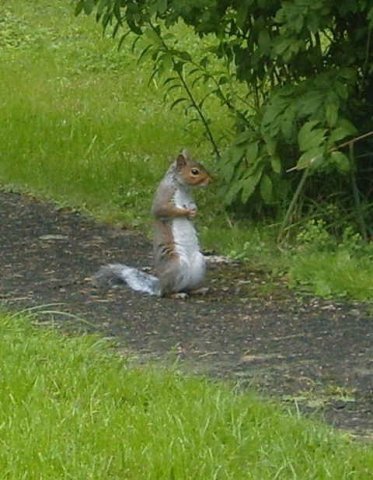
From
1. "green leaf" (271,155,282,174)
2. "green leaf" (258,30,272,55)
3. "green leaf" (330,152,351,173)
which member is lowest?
"green leaf" (271,155,282,174)

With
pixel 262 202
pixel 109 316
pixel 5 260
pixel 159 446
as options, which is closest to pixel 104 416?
pixel 159 446

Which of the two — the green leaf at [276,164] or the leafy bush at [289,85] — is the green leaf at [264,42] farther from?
the green leaf at [276,164]

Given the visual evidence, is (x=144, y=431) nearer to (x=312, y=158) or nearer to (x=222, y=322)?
(x=222, y=322)

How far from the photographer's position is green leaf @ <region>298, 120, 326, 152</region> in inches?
331

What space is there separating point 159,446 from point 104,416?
1.39ft

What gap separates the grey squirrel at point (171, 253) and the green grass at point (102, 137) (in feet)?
2.17

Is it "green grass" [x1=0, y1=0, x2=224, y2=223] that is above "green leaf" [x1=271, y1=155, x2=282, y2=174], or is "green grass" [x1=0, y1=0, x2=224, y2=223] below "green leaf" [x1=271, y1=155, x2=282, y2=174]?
below

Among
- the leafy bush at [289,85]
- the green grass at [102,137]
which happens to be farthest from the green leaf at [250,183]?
the green grass at [102,137]

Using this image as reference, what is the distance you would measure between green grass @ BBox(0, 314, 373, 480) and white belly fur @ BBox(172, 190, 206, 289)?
64.8 inches

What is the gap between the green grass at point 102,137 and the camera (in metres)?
9.00

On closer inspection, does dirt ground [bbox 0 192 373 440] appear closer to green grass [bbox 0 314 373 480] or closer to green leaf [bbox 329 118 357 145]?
green grass [bbox 0 314 373 480]

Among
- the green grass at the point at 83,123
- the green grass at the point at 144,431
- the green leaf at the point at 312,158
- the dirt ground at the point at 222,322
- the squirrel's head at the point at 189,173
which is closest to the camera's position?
the green grass at the point at 144,431

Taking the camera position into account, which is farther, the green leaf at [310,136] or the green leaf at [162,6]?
the green leaf at [162,6]

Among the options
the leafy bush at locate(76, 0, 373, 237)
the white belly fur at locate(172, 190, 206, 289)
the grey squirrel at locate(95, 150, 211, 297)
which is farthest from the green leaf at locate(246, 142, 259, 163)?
the white belly fur at locate(172, 190, 206, 289)
